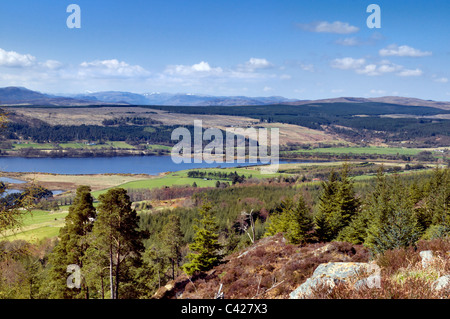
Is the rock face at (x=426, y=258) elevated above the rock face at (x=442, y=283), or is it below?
below

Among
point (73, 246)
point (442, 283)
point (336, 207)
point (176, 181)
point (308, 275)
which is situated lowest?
point (176, 181)

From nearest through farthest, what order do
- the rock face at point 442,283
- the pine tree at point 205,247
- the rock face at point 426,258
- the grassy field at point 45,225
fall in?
the rock face at point 442,283 < the rock face at point 426,258 < the pine tree at point 205,247 < the grassy field at point 45,225

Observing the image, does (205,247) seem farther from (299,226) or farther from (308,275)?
(308,275)

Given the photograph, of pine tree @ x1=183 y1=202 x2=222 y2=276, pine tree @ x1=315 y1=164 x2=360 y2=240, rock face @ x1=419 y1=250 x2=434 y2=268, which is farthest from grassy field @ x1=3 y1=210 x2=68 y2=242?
rock face @ x1=419 y1=250 x2=434 y2=268

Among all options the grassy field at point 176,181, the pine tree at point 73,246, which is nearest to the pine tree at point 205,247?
the pine tree at point 73,246

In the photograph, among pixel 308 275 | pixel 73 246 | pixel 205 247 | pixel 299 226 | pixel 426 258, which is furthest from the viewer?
pixel 205 247

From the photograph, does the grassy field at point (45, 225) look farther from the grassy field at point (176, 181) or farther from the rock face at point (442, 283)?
the rock face at point (442, 283)

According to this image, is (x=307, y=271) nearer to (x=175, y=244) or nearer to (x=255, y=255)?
(x=255, y=255)

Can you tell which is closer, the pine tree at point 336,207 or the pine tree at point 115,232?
the pine tree at point 115,232

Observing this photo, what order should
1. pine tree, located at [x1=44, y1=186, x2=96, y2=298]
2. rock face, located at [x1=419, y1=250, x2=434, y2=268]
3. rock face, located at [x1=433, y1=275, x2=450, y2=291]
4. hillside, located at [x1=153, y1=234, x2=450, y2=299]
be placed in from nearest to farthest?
hillside, located at [x1=153, y1=234, x2=450, y2=299] → rock face, located at [x1=433, y1=275, x2=450, y2=291] → rock face, located at [x1=419, y1=250, x2=434, y2=268] → pine tree, located at [x1=44, y1=186, x2=96, y2=298]

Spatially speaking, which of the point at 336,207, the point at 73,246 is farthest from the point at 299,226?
the point at 73,246

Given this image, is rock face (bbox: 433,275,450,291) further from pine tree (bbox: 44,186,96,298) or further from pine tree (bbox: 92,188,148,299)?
pine tree (bbox: 44,186,96,298)
